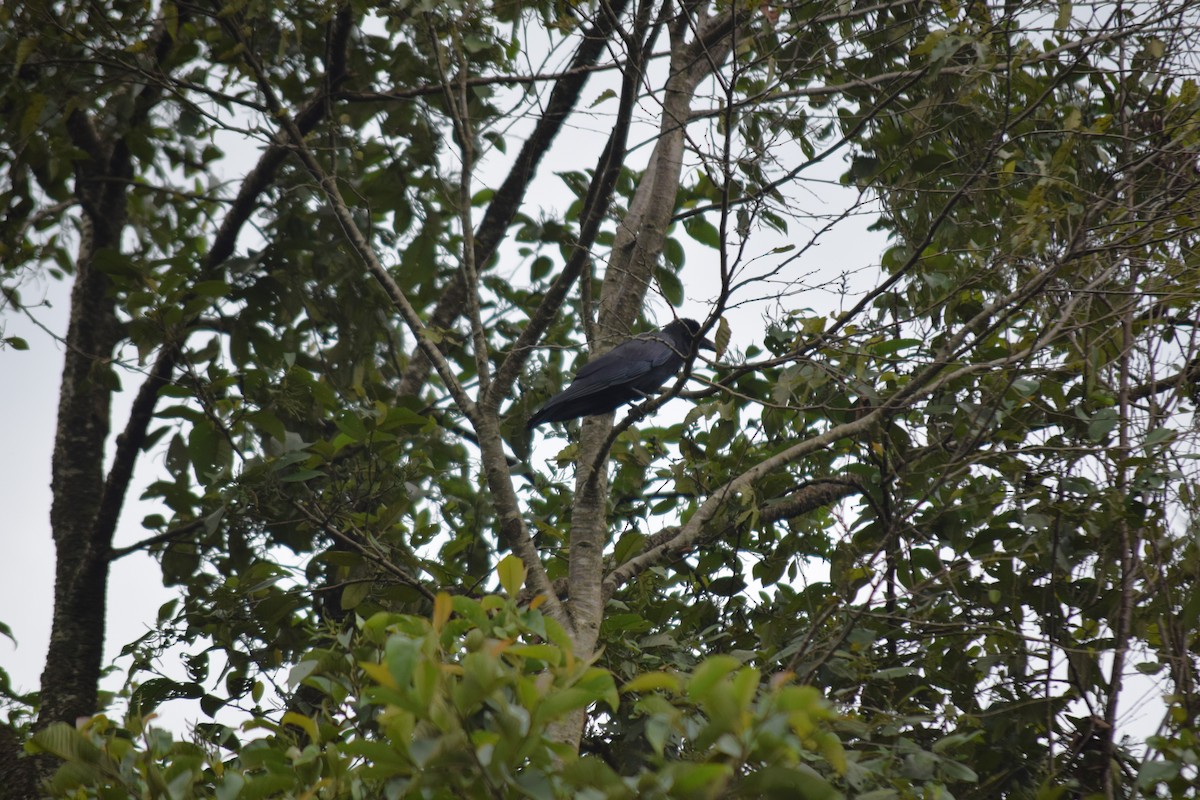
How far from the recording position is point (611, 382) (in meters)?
5.19

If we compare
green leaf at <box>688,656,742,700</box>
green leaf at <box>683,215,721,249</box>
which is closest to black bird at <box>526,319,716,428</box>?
green leaf at <box>683,215,721,249</box>

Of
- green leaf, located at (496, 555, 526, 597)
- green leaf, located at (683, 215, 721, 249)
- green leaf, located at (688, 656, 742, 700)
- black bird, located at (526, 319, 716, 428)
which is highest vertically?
green leaf, located at (683, 215, 721, 249)

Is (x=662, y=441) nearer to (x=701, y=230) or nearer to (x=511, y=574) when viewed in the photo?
(x=701, y=230)

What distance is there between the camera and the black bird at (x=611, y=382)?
5184mm

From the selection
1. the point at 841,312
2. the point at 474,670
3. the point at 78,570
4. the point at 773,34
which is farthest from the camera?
the point at 78,570

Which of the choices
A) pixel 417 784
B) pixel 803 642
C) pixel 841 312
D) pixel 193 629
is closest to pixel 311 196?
pixel 193 629

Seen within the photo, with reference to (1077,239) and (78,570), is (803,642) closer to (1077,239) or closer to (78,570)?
(1077,239)

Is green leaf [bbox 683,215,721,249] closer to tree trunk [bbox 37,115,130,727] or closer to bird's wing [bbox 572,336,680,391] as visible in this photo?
bird's wing [bbox 572,336,680,391]

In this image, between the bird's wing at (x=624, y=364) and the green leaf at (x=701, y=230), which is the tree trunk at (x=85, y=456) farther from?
the green leaf at (x=701, y=230)

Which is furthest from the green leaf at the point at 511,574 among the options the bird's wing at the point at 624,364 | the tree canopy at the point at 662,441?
the bird's wing at the point at 624,364

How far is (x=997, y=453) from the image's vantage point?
3.12m

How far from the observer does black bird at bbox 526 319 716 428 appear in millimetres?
5184

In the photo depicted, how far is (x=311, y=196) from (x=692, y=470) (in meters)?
2.88

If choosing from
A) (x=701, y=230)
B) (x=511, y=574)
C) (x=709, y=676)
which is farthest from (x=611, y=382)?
(x=709, y=676)
